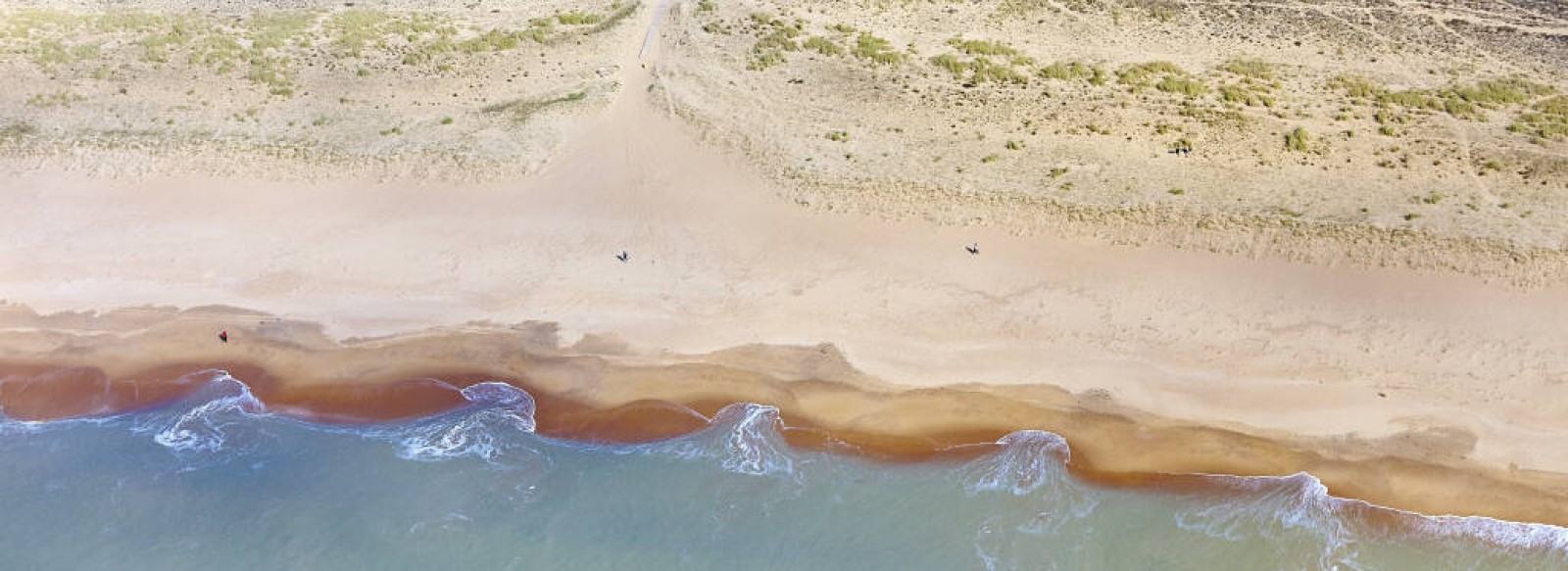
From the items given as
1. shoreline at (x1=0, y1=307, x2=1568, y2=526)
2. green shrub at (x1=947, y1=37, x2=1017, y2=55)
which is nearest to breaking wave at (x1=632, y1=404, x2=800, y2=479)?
shoreline at (x1=0, y1=307, x2=1568, y2=526)

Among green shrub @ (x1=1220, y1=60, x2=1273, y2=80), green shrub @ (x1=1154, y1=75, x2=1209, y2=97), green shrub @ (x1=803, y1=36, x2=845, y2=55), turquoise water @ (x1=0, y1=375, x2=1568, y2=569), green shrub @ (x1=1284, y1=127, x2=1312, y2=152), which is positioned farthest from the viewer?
green shrub @ (x1=803, y1=36, x2=845, y2=55)

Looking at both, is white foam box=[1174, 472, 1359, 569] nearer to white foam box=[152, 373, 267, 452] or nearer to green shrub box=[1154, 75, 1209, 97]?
green shrub box=[1154, 75, 1209, 97]

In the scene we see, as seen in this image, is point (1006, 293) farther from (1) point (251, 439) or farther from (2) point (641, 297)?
(1) point (251, 439)

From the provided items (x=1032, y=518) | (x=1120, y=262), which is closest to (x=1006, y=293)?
(x=1120, y=262)

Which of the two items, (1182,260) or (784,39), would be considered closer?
(1182,260)

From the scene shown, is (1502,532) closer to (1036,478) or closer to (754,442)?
(1036,478)

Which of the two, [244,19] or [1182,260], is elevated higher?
[244,19]

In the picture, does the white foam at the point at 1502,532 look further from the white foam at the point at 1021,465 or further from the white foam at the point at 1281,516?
the white foam at the point at 1021,465
